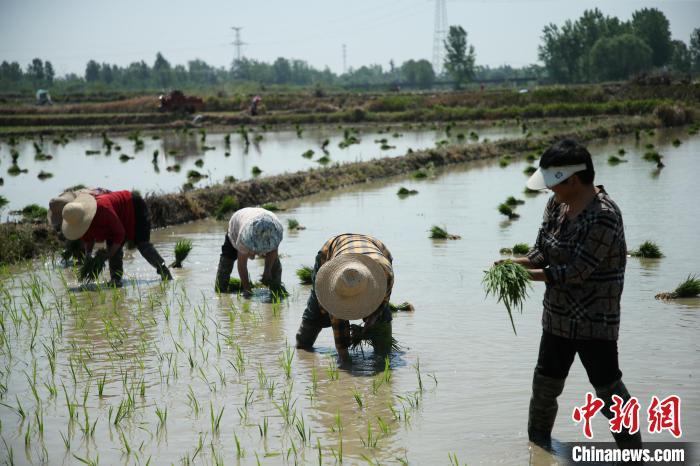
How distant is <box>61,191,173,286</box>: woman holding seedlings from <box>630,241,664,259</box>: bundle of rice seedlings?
458 cm

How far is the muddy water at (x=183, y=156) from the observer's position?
16125 mm

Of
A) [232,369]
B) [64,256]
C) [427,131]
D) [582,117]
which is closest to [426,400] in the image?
[232,369]

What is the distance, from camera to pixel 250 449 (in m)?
4.16

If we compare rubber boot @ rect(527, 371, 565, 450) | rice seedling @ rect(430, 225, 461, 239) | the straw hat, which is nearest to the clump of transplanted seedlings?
rice seedling @ rect(430, 225, 461, 239)

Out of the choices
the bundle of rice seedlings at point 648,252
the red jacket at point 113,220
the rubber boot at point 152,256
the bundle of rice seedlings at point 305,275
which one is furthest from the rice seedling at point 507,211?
the red jacket at point 113,220

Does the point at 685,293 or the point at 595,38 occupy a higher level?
the point at 595,38

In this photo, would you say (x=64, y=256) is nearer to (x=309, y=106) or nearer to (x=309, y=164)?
(x=309, y=164)

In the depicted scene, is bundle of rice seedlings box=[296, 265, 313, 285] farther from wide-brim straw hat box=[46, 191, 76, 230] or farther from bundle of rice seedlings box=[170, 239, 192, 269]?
wide-brim straw hat box=[46, 191, 76, 230]

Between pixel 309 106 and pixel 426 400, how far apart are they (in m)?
38.4

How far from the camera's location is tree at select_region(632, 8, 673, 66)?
89.8m

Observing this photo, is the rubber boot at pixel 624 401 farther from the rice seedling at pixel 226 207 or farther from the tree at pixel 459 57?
the tree at pixel 459 57

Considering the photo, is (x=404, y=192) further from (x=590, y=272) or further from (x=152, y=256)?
(x=590, y=272)

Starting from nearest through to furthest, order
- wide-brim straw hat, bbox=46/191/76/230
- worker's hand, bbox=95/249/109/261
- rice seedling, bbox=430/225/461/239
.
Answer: worker's hand, bbox=95/249/109/261, wide-brim straw hat, bbox=46/191/76/230, rice seedling, bbox=430/225/461/239

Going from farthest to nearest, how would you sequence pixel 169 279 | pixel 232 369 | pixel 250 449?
pixel 169 279 → pixel 232 369 → pixel 250 449
